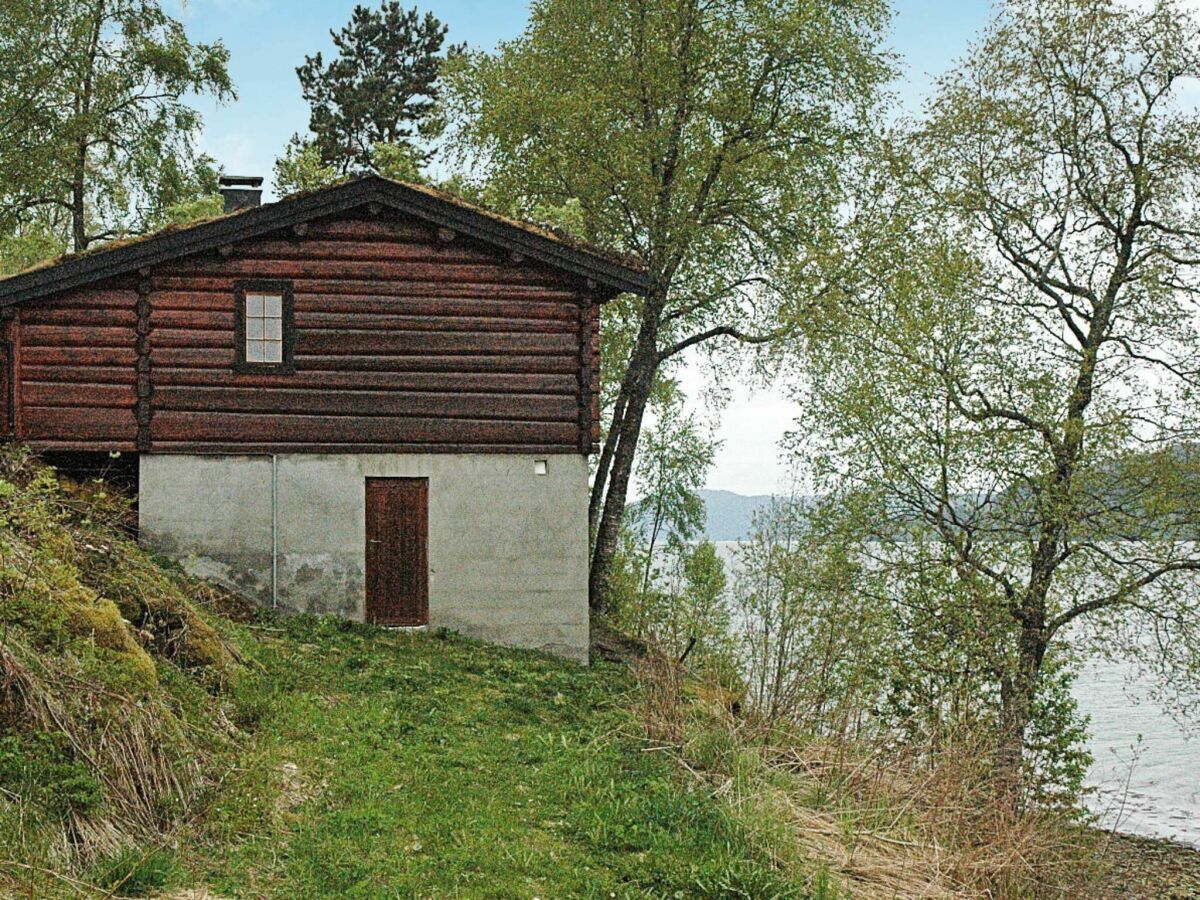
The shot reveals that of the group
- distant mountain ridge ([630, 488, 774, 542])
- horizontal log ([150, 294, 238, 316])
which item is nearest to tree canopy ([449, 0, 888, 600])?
distant mountain ridge ([630, 488, 774, 542])

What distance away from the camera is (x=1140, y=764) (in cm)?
2902

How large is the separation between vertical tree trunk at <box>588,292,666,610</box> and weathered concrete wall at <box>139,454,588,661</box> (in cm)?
696

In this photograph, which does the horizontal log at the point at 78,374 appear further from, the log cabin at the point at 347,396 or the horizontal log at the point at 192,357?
the horizontal log at the point at 192,357

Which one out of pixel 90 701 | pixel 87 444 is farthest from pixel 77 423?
pixel 90 701

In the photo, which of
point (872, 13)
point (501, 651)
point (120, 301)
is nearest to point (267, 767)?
point (501, 651)

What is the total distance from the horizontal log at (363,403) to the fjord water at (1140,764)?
30.1 feet

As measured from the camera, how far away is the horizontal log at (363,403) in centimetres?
1739

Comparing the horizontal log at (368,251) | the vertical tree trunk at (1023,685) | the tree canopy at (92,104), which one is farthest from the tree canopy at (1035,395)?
the tree canopy at (92,104)

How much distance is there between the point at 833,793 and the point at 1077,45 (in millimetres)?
15945

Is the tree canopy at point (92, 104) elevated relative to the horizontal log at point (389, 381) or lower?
elevated

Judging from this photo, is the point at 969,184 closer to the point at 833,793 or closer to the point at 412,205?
the point at 412,205

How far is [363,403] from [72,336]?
13.4 feet

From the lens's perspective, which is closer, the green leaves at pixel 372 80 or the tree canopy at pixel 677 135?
the tree canopy at pixel 677 135

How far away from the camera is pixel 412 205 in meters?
17.7
